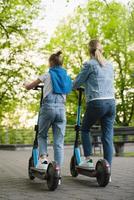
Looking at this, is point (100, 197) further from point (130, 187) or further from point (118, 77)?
point (118, 77)

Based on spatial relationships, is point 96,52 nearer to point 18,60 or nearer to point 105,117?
point 105,117

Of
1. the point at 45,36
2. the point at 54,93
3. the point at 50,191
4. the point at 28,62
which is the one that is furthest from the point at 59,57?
the point at 45,36

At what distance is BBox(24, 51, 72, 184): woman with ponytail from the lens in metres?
6.66

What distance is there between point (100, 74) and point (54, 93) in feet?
2.30

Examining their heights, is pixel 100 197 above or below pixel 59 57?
below

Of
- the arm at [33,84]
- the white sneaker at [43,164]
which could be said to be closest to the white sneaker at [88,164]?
the white sneaker at [43,164]

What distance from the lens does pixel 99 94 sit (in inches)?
260

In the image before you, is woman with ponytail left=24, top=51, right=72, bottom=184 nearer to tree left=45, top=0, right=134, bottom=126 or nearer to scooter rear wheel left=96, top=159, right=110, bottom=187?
scooter rear wheel left=96, top=159, right=110, bottom=187

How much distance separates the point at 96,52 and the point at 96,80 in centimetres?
40

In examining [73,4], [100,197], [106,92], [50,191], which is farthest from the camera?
[73,4]

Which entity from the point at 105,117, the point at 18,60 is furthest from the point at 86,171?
the point at 18,60

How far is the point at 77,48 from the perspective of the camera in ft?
130

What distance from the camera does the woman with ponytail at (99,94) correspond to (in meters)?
6.61

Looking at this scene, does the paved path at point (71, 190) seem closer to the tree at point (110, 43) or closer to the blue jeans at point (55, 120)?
the blue jeans at point (55, 120)
